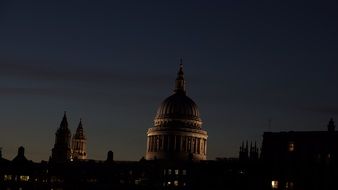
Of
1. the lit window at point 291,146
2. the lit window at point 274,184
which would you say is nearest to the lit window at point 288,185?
the lit window at point 274,184

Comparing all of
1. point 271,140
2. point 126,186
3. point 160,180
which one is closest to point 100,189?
point 126,186

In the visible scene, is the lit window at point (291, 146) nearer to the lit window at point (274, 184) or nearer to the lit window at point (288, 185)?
the lit window at point (274, 184)

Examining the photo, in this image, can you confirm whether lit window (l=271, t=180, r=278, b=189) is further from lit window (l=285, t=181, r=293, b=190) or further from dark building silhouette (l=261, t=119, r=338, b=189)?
lit window (l=285, t=181, r=293, b=190)

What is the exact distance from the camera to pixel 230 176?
6511 inches

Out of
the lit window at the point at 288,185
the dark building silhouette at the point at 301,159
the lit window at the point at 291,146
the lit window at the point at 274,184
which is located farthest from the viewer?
the lit window at the point at 291,146

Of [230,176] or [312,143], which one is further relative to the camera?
[230,176]

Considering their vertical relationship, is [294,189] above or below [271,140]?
below

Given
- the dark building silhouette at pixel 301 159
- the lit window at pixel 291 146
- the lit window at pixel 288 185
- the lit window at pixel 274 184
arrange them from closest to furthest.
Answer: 1. the dark building silhouette at pixel 301 159
2. the lit window at pixel 288 185
3. the lit window at pixel 274 184
4. the lit window at pixel 291 146

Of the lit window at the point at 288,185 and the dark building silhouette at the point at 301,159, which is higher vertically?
the dark building silhouette at the point at 301,159

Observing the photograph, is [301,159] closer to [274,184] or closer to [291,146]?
[291,146]

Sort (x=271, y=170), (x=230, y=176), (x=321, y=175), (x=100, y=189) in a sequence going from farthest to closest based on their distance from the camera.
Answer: (x=100, y=189), (x=230, y=176), (x=271, y=170), (x=321, y=175)

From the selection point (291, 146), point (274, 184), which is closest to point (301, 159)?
point (291, 146)

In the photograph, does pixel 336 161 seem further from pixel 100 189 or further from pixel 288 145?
pixel 100 189

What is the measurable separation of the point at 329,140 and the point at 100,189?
215ft
